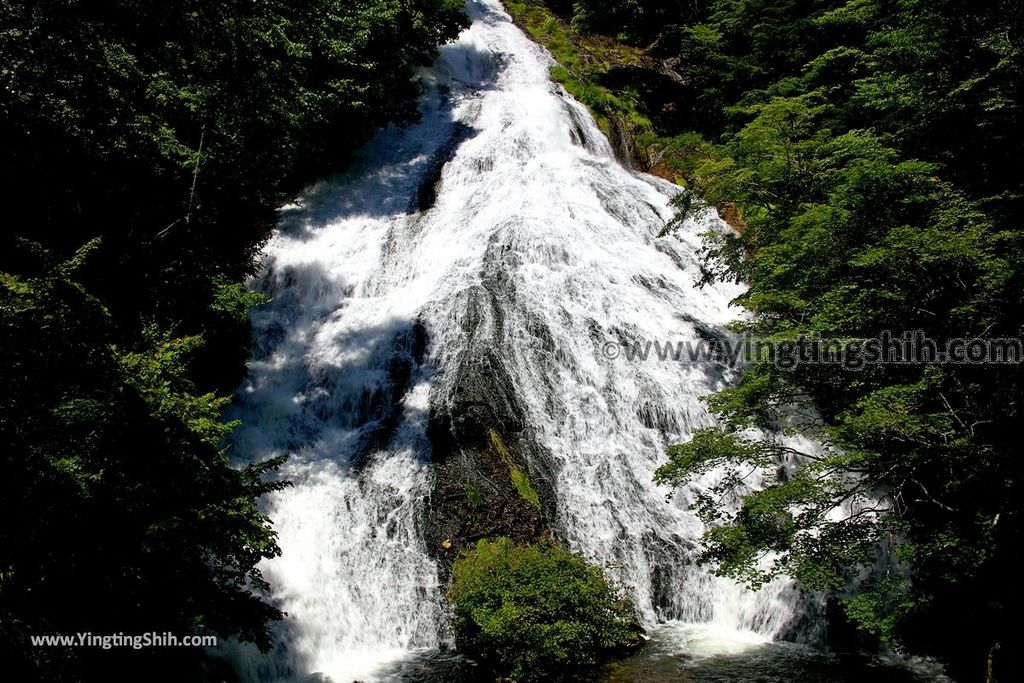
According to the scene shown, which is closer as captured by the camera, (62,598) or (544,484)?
(62,598)

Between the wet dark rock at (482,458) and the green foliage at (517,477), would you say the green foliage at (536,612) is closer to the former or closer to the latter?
the wet dark rock at (482,458)

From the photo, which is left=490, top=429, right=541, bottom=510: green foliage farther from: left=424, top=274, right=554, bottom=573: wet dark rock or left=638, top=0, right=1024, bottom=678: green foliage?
left=638, top=0, right=1024, bottom=678: green foliage

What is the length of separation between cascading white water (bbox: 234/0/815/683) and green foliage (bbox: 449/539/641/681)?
0.85 meters

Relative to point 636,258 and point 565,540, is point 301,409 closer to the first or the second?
point 565,540

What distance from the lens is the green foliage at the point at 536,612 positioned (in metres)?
8.07

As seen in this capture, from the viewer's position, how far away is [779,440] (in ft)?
37.8

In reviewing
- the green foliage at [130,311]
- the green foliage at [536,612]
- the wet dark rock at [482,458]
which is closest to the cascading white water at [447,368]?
the wet dark rock at [482,458]

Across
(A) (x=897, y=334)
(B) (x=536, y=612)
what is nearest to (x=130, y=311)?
(B) (x=536, y=612)

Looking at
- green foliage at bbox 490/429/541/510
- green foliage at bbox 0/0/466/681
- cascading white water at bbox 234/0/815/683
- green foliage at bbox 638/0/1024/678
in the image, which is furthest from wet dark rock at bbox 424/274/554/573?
green foliage at bbox 0/0/466/681

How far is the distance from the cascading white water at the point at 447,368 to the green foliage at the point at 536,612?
2.77 feet

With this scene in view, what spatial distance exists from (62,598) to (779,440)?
10.6m

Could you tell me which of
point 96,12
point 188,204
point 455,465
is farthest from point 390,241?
point 96,12

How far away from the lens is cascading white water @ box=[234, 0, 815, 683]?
9516 millimetres

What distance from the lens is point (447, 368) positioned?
12.0m
